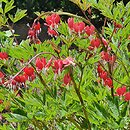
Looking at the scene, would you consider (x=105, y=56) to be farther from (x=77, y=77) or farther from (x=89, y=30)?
(x=77, y=77)

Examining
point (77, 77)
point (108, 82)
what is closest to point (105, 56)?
point (108, 82)

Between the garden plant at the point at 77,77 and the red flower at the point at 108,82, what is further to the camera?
the red flower at the point at 108,82

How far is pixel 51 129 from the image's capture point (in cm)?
228

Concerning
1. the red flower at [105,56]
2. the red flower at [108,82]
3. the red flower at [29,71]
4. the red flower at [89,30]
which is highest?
the red flower at [89,30]

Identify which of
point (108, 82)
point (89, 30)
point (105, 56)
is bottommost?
point (108, 82)

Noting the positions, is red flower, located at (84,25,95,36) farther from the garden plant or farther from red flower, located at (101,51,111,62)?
red flower, located at (101,51,111,62)

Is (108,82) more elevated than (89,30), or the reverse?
(89,30)

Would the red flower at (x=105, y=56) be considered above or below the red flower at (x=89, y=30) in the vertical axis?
below

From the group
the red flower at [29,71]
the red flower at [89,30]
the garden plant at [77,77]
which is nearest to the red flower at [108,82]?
the garden plant at [77,77]

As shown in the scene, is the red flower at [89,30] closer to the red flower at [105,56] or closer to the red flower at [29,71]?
the red flower at [105,56]

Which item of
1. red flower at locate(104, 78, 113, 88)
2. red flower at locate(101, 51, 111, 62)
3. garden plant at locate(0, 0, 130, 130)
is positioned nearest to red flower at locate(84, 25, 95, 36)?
garden plant at locate(0, 0, 130, 130)

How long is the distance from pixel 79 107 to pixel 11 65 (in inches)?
20.4

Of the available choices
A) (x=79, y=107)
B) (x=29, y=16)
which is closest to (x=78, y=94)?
(x=79, y=107)

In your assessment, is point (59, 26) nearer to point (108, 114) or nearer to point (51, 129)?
point (108, 114)
